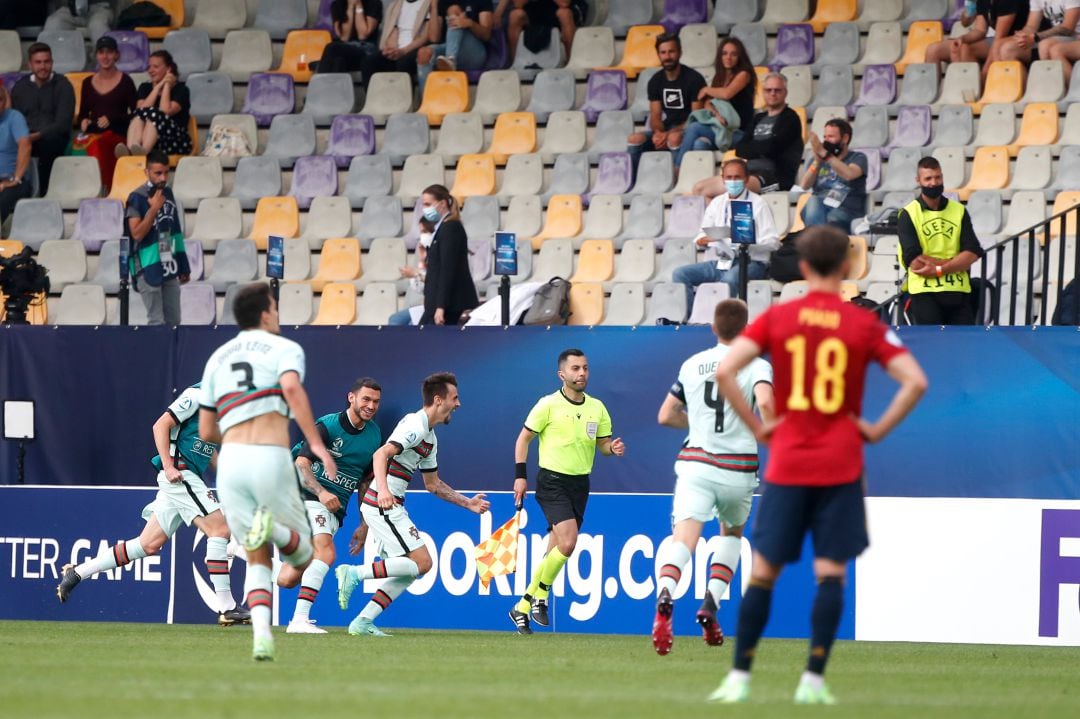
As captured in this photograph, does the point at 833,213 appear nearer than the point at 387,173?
Yes

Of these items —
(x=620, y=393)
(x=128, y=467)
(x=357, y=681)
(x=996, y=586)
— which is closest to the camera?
(x=357, y=681)

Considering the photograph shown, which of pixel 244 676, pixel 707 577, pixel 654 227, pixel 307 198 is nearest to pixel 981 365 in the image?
pixel 707 577

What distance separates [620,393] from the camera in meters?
15.4

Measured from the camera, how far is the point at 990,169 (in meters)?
18.1

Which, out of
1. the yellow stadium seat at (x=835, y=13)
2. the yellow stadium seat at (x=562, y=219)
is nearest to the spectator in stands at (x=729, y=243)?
the yellow stadium seat at (x=562, y=219)

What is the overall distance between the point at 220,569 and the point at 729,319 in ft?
17.5

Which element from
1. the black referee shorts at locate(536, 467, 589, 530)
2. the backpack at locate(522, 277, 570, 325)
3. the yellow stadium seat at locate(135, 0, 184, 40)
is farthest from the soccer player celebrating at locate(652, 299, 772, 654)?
the yellow stadium seat at locate(135, 0, 184, 40)

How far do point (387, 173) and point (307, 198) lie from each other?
0.98 meters

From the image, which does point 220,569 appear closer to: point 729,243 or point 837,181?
point 729,243

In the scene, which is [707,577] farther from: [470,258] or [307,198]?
[307,198]

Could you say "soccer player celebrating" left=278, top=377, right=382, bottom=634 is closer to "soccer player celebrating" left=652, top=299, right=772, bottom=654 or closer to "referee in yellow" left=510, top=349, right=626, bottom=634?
"referee in yellow" left=510, top=349, right=626, bottom=634

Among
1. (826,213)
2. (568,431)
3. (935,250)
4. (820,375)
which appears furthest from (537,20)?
(820,375)

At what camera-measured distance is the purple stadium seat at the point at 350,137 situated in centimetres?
2075

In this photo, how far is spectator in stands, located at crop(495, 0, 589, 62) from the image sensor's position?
2103cm
